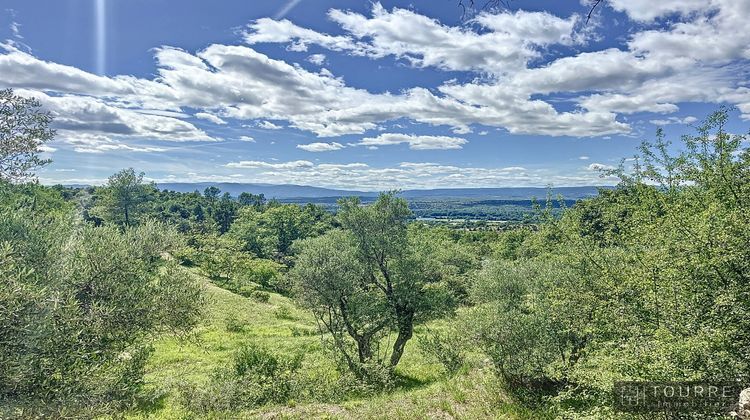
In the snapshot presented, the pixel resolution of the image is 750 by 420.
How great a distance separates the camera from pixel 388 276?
78.4 feet

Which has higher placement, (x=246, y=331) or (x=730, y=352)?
(x=730, y=352)

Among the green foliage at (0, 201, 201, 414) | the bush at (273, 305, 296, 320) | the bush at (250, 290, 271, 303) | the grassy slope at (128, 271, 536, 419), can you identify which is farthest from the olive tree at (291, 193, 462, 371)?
the bush at (250, 290, 271, 303)

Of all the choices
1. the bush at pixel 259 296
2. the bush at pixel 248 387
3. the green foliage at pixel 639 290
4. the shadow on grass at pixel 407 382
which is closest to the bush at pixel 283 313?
the bush at pixel 259 296

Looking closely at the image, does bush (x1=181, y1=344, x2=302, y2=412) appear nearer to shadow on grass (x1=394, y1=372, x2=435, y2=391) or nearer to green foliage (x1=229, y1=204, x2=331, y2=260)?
shadow on grass (x1=394, y1=372, x2=435, y2=391)

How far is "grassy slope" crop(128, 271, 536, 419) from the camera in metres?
16.4

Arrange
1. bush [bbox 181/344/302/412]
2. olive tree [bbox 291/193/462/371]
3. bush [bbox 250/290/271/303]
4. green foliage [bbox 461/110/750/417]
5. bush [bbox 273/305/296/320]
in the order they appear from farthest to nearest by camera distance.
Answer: bush [bbox 250/290/271/303] → bush [bbox 273/305/296/320] → olive tree [bbox 291/193/462/371] → bush [bbox 181/344/302/412] → green foliage [bbox 461/110/750/417]

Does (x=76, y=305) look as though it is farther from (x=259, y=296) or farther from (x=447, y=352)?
(x=259, y=296)

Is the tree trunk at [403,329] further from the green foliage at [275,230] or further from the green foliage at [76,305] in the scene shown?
the green foliage at [275,230]

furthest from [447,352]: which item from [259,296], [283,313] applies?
[259,296]

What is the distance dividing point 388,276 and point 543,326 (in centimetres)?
945

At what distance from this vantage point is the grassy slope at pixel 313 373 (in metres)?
16.4

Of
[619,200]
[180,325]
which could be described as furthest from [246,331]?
[619,200]

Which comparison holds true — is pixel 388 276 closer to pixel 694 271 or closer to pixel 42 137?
pixel 694 271

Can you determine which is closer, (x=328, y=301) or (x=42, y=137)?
(x=42, y=137)
